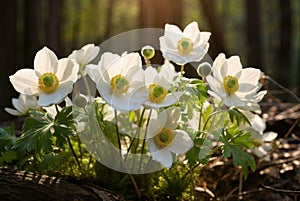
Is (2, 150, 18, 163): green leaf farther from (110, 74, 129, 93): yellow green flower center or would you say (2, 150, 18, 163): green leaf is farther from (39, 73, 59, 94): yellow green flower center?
(110, 74, 129, 93): yellow green flower center

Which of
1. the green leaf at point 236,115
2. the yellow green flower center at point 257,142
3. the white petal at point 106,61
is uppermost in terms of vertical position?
the white petal at point 106,61

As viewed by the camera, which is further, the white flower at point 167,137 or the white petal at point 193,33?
the white petal at point 193,33

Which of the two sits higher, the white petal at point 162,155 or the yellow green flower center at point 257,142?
the white petal at point 162,155

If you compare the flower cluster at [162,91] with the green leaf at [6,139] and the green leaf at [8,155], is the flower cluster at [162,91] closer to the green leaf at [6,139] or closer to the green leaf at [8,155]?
the green leaf at [6,139]

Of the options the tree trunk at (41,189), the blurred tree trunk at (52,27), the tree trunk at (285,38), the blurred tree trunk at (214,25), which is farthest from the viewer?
the tree trunk at (285,38)

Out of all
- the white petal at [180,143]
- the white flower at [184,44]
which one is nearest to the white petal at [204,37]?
the white flower at [184,44]

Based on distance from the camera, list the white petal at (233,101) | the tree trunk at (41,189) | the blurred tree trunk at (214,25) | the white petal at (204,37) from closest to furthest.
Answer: the tree trunk at (41,189), the white petal at (233,101), the white petal at (204,37), the blurred tree trunk at (214,25)
